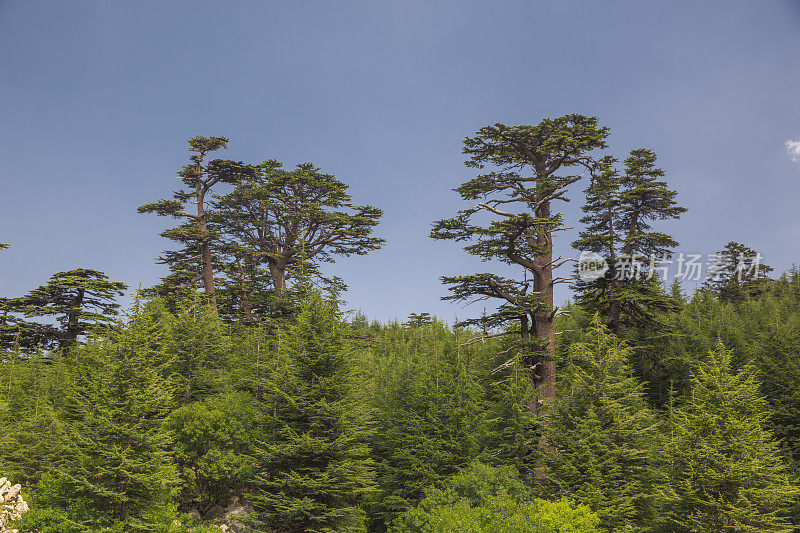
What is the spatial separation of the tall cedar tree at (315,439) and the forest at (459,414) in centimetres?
9

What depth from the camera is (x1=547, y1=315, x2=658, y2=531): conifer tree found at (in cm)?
1644

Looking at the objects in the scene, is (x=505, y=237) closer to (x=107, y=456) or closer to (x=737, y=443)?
(x=737, y=443)

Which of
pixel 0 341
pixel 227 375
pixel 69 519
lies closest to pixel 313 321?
pixel 227 375

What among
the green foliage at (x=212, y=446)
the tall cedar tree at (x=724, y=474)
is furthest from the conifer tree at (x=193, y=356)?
the tall cedar tree at (x=724, y=474)

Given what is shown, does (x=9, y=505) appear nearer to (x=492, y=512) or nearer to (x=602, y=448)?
(x=492, y=512)

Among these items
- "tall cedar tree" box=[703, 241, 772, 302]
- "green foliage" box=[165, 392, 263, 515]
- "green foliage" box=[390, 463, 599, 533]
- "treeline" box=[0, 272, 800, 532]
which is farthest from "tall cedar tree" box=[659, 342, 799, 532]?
"tall cedar tree" box=[703, 241, 772, 302]

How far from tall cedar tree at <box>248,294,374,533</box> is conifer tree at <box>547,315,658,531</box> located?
304 inches

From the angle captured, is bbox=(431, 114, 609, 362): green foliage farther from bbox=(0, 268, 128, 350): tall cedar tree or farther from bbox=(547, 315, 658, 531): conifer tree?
bbox=(0, 268, 128, 350): tall cedar tree

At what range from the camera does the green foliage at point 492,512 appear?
14.2 meters

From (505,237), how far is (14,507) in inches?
935

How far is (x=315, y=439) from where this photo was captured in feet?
57.5

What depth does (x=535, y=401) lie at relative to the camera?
23938mm

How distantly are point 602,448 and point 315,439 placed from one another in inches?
429

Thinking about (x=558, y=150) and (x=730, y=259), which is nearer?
(x=558, y=150)
